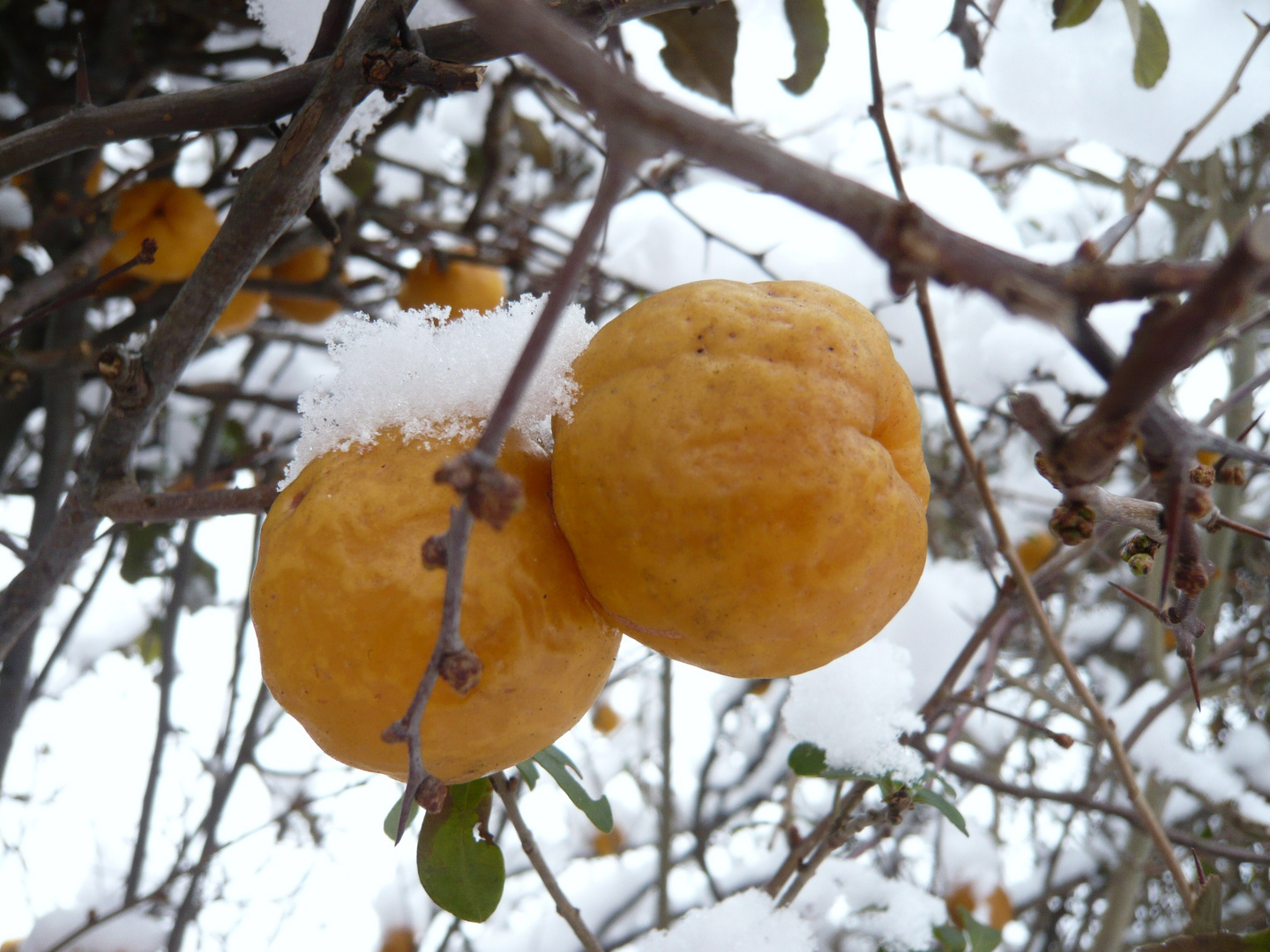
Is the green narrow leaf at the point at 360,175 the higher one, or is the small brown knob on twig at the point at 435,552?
the green narrow leaf at the point at 360,175

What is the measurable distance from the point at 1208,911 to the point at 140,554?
184 centimetres

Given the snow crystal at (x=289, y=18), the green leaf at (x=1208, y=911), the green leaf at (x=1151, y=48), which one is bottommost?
the green leaf at (x=1208, y=911)

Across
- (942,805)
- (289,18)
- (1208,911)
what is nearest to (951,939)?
(942,805)

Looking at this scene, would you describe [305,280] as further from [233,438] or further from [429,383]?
[429,383]

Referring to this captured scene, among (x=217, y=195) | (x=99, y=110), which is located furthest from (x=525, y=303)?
(x=217, y=195)

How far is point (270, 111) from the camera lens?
2.61 feet

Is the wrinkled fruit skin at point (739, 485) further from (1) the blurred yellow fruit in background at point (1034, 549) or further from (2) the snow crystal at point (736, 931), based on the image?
(1) the blurred yellow fruit in background at point (1034, 549)

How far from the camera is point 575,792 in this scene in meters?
0.89

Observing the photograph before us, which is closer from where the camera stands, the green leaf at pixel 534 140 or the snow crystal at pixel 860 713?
the snow crystal at pixel 860 713

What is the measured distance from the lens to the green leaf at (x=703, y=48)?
1.22 meters

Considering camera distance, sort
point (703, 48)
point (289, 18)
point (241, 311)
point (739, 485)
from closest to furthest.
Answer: point (739, 485), point (289, 18), point (703, 48), point (241, 311)

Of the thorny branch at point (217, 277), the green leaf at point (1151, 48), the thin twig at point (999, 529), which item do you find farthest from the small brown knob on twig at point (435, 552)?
the green leaf at point (1151, 48)

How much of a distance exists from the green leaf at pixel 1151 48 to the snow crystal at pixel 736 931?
117 centimetres

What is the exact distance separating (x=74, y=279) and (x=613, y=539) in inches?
48.6
